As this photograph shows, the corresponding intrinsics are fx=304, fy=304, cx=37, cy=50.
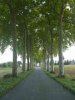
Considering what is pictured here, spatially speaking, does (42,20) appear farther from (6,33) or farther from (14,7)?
(14,7)

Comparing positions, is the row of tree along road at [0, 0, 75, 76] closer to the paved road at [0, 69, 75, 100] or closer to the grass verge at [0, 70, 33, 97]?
the grass verge at [0, 70, 33, 97]

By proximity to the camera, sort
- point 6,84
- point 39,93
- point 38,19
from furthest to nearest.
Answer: point 38,19, point 6,84, point 39,93

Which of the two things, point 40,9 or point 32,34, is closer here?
point 40,9

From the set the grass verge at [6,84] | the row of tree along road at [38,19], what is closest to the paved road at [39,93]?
the grass verge at [6,84]

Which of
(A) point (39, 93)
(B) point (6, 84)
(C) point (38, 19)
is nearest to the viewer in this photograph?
(A) point (39, 93)

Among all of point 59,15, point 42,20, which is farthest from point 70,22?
point 42,20

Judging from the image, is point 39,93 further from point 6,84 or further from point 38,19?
point 38,19

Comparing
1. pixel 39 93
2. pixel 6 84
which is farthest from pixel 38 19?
pixel 39 93

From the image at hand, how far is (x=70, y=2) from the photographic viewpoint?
38000 millimetres

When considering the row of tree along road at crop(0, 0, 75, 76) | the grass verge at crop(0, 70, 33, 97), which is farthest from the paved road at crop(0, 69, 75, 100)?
the row of tree along road at crop(0, 0, 75, 76)

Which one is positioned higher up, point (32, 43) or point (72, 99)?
point (32, 43)

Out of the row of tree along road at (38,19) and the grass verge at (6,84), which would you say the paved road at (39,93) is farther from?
the row of tree along road at (38,19)

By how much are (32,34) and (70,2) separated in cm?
3658

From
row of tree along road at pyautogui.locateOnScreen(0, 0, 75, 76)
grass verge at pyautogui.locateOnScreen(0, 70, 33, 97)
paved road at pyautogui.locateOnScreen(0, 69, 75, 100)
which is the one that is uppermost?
row of tree along road at pyautogui.locateOnScreen(0, 0, 75, 76)
